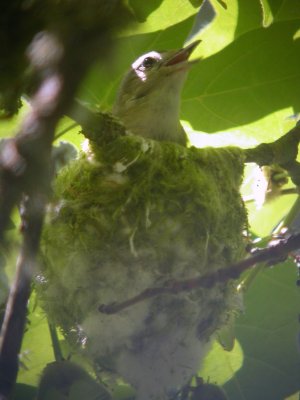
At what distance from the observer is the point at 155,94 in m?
2.84

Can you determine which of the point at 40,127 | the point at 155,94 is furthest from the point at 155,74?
the point at 40,127

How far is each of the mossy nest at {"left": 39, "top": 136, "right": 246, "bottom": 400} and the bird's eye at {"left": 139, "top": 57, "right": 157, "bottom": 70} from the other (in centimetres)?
51

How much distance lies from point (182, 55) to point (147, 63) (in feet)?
0.78

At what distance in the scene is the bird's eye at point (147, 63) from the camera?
2627 millimetres

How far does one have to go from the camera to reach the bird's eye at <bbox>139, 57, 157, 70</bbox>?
263cm

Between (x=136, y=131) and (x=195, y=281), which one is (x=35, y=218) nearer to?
(x=195, y=281)

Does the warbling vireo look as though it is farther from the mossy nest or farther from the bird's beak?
the mossy nest

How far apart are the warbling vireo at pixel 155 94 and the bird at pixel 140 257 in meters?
0.34

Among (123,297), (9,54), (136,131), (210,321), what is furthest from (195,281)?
(136,131)

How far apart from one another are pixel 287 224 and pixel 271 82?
62 cm

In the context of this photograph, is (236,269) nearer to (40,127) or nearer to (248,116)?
(40,127)

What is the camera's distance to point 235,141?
2.64 m

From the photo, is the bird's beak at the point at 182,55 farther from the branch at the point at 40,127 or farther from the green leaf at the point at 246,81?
the branch at the point at 40,127

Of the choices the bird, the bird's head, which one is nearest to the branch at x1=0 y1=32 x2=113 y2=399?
the bird
